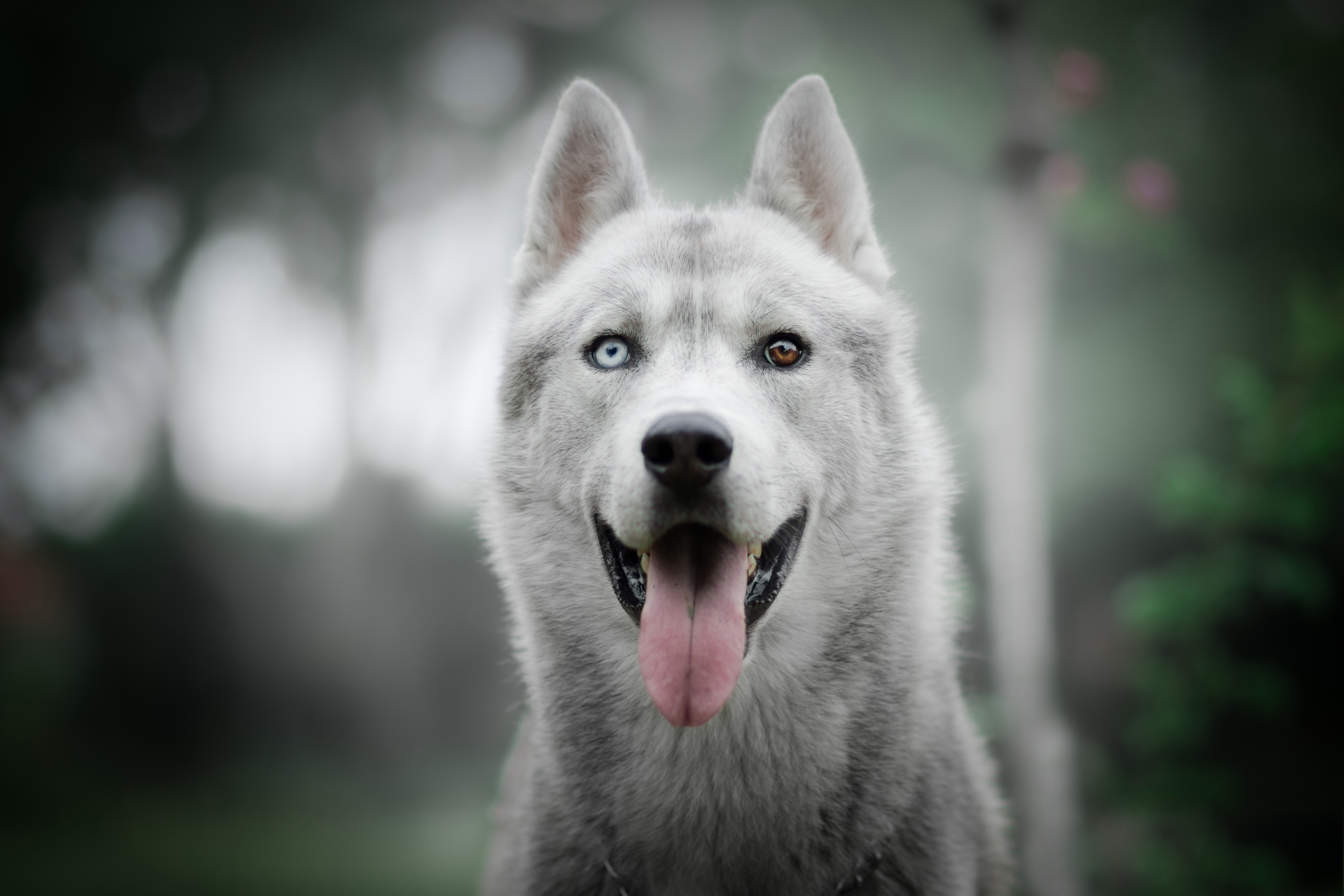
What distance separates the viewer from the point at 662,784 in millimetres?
2244

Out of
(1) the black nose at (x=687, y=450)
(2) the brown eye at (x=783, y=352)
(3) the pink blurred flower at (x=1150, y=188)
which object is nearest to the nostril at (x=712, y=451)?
(1) the black nose at (x=687, y=450)

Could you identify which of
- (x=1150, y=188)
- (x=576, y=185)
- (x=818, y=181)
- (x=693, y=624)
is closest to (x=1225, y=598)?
(x=1150, y=188)

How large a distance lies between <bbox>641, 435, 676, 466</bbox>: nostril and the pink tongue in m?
0.22

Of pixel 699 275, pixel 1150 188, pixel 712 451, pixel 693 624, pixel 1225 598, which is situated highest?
pixel 1150 188

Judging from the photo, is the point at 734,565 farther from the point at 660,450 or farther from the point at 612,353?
the point at 612,353

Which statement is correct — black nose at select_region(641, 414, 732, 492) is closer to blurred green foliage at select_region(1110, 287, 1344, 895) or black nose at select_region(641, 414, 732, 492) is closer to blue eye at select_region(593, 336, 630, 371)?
blue eye at select_region(593, 336, 630, 371)

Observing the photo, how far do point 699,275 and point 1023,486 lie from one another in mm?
3490

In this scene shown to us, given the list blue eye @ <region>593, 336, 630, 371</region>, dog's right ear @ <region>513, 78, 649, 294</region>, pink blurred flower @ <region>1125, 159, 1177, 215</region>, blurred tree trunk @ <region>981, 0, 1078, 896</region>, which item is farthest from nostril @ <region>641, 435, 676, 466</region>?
pink blurred flower @ <region>1125, 159, 1177, 215</region>

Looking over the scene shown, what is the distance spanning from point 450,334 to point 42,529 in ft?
14.4

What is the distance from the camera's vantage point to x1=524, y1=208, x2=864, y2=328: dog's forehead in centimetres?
232

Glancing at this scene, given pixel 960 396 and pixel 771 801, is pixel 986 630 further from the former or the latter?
pixel 771 801

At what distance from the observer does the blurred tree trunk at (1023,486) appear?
493 centimetres

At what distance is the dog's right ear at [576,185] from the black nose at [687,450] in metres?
1.22

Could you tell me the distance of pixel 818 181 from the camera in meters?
2.76
